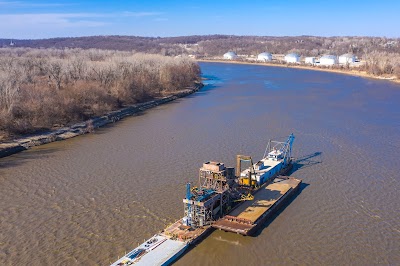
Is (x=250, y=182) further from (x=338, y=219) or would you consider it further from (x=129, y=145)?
(x=129, y=145)

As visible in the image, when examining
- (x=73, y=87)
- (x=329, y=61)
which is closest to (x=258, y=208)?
(x=73, y=87)

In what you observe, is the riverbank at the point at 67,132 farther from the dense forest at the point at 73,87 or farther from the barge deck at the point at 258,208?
the barge deck at the point at 258,208

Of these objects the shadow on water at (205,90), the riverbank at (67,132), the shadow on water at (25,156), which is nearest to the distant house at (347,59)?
the shadow on water at (205,90)

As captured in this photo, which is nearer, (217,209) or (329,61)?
Answer: (217,209)

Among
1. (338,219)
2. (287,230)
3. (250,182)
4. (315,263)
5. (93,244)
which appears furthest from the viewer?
(250,182)

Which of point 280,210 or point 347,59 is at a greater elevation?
point 347,59

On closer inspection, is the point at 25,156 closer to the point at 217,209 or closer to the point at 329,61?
the point at 217,209

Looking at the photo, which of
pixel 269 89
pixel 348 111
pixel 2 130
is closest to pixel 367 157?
pixel 348 111
